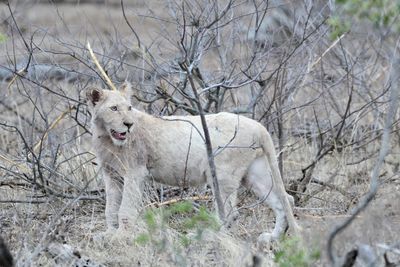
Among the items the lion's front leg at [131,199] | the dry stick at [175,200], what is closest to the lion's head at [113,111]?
the lion's front leg at [131,199]

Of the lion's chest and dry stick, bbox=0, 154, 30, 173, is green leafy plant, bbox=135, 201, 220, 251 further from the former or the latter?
dry stick, bbox=0, 154, 30, 173

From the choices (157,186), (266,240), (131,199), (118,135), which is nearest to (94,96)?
(118,135)

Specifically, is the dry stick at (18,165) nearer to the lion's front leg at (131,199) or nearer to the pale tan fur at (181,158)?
the pale tan fur at (181,158)

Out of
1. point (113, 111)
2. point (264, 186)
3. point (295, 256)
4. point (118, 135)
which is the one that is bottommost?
point (295, 256)

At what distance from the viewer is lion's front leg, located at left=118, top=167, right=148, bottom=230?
7.26 meters

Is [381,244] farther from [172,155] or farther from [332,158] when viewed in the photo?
[332,158]

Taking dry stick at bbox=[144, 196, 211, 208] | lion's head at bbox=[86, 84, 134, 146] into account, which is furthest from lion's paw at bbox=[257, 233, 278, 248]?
lion's head at bbox=[86, 84, 134, 146]

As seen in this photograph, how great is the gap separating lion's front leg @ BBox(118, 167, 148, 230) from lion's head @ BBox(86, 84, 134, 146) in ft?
1.01

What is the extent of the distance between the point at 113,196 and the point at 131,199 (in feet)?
0.90

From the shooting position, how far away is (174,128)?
7.71 meters

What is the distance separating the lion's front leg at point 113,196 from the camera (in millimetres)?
7535

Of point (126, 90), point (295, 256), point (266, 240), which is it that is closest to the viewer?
point (295, 256)

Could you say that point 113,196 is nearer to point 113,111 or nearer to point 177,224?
point 177,224

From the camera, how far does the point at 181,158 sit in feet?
25.0
